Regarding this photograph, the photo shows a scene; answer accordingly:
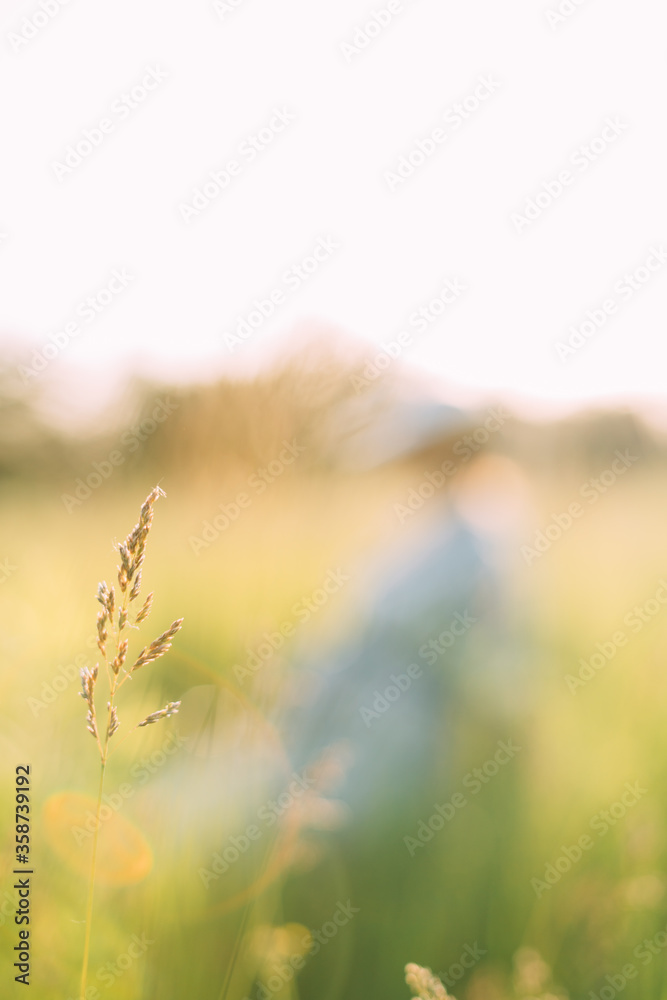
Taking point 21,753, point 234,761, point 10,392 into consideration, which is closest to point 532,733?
point 234,761

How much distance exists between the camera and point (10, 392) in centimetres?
210

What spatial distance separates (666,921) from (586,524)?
310 centimetres

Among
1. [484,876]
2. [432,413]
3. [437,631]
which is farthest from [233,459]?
[432,413]

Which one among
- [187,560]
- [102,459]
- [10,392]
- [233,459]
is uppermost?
[10,392]

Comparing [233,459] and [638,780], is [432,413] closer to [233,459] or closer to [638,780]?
[638,780]

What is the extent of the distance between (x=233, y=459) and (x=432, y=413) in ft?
7.49

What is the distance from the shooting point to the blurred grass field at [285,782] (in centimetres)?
94

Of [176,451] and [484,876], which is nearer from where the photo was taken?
[176,451]

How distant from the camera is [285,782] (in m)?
1.42

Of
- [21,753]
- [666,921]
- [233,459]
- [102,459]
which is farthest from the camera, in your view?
[102,459]

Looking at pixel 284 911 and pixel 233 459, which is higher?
pixel 233 459

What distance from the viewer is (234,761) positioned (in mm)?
1139

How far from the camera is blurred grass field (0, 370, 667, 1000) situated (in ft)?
3.09

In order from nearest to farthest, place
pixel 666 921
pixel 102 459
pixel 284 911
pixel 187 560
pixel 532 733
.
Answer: pixel 666 921, pixel 284 911, pixel 102 459, pixel 532 733, pixel 187 560
